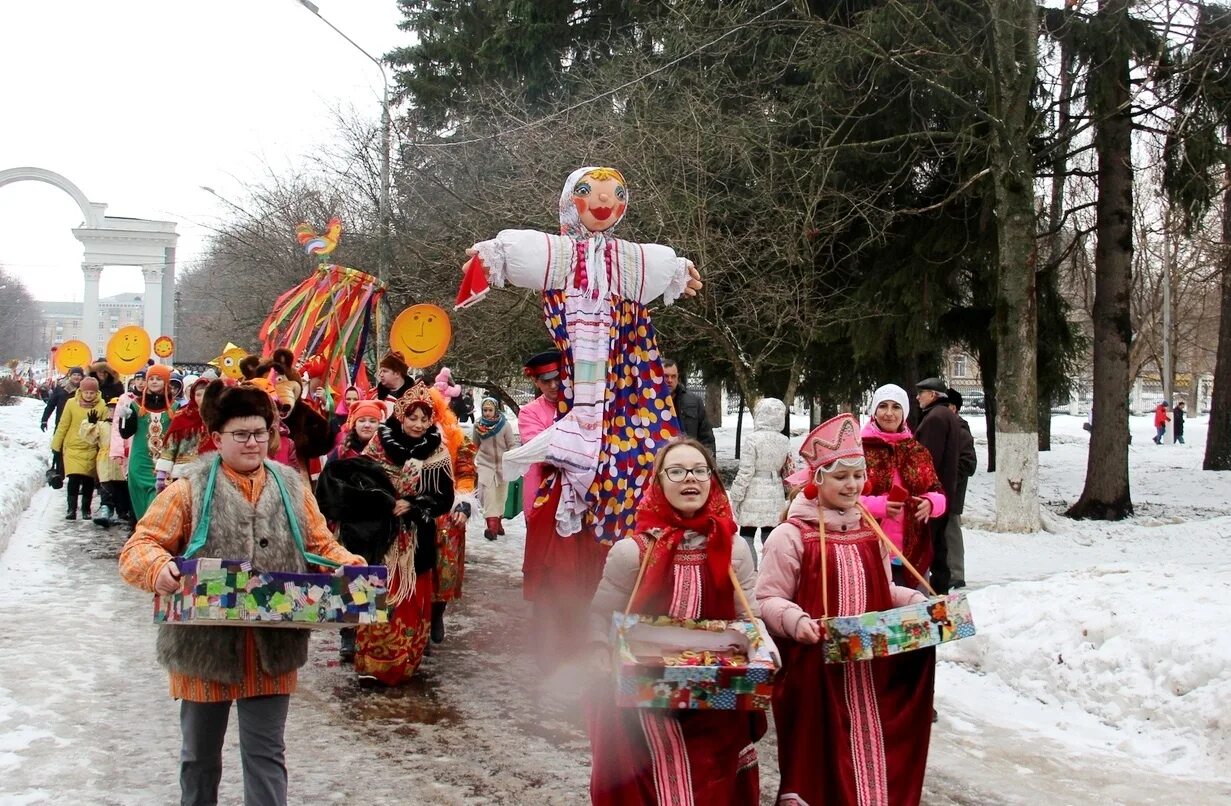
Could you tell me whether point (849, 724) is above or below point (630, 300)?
below

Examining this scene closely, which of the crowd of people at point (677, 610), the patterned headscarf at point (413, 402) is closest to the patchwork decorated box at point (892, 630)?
the crowd of people at point (677, 610)

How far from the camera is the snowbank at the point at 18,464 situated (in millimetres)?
12840

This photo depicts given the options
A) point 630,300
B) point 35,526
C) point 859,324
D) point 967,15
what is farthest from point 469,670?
point 967,15

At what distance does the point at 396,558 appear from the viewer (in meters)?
6.73

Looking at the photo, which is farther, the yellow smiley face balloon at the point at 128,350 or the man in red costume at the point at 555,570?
the yellow smiley face balloon at the point at 128,350

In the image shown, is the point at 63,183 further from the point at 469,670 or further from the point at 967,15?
the point at 469,670

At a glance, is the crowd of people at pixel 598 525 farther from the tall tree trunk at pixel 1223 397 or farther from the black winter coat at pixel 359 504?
the tall tree trunk at pixel 1223 397

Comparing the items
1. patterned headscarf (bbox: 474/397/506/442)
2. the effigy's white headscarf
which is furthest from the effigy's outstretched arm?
patterned headscarf (bbox: 474/397/506/442)

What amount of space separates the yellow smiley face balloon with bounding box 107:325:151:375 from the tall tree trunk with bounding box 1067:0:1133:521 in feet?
39.2

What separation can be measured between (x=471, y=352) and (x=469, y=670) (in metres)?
13.2

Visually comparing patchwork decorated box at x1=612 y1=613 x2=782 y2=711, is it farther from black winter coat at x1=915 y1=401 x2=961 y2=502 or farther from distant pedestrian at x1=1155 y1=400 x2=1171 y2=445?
distant pedestrian at x1=1155 y1=400 x2=1171 y2=445

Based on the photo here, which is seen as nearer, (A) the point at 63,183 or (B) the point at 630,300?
(B) the point at 630,300

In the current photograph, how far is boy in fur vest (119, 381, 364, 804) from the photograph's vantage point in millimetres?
3943

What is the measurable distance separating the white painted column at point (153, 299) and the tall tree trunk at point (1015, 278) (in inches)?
1834
